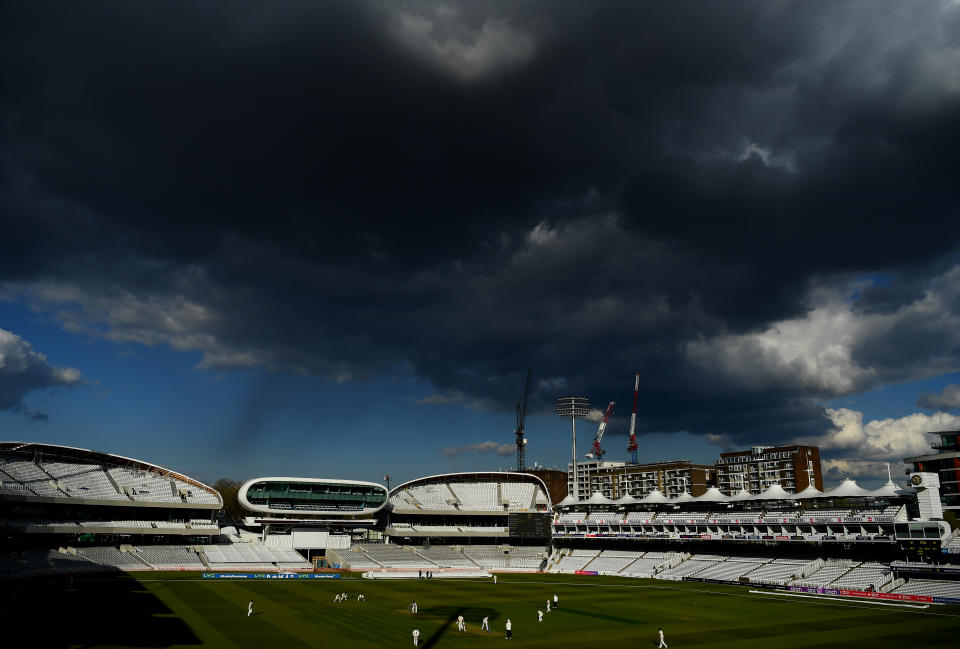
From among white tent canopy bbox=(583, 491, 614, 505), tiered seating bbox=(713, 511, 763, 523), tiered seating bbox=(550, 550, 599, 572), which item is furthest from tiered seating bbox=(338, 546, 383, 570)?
tiered seating bbox=(713, 511, 763, 523)

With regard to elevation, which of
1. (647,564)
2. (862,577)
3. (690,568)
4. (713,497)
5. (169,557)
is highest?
(713,497)

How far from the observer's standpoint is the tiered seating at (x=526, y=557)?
128 metres

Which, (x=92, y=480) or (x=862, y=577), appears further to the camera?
(x=92, y=480)

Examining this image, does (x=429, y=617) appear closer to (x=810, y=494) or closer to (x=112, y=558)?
(x=112, y=558)

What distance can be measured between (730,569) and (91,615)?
83.7 meters

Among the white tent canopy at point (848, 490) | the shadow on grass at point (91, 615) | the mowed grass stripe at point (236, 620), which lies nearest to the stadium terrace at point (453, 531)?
the white tent canopy at point (848, 490)

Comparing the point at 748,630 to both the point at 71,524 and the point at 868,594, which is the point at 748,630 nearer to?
the point at 868,594

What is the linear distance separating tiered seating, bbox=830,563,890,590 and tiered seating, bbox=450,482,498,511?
7670cm

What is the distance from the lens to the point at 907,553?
273 feet

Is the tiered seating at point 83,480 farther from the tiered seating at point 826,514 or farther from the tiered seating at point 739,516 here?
the tiered seating at point 826,514

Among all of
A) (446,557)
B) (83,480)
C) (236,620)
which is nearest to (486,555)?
(446,557)

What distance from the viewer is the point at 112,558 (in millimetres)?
101625

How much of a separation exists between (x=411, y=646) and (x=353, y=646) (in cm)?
411

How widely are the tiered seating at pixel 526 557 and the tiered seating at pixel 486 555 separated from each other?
7.31ft
